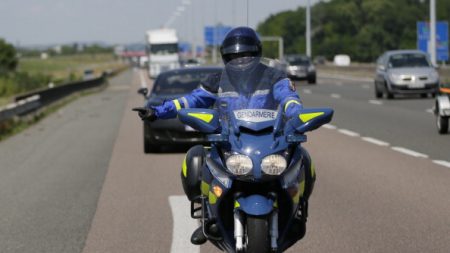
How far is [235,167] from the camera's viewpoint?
191 inches

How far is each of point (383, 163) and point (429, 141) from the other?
10.7 feet

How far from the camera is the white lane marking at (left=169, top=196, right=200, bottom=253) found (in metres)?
7.00

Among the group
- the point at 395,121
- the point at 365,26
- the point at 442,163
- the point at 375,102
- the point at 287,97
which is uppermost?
the point at 365,26

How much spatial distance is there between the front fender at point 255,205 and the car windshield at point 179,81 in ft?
35.0

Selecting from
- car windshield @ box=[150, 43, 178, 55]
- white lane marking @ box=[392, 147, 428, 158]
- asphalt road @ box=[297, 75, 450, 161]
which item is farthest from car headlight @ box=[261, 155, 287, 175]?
car windshield @ box=[150, 43, 178, 55]

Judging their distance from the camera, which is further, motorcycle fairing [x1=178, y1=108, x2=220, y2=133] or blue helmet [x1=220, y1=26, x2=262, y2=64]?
blue helmet [x1=220, y1=26, x2=262, y2=64]

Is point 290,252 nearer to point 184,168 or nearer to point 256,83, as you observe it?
point 184,168

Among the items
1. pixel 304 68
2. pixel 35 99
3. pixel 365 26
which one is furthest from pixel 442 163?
→ pixel 365 26

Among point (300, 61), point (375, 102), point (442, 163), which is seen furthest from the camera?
point (300, 61)

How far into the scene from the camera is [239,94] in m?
5.25

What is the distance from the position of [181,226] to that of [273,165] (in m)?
3.31

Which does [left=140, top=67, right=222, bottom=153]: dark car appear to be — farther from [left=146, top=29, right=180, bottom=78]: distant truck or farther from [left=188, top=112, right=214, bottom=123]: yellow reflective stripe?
[left=146, top=29, right=180, bottom=78]: distant truck

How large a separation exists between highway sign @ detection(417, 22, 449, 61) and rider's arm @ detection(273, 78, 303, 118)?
184 feet

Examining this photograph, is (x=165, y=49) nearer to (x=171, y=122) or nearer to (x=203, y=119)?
(x=171, y=122)
